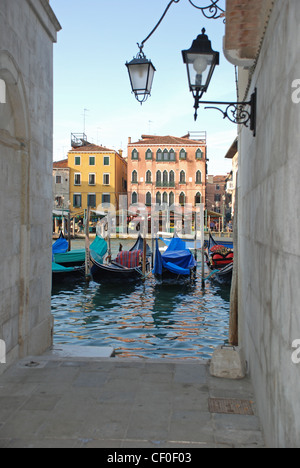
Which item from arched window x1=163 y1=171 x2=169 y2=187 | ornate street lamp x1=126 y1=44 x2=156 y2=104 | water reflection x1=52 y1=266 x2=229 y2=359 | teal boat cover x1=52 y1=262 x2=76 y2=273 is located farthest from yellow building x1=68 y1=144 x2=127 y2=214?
ornate street lamp x1=126 y1=44 x2=156 y2=104

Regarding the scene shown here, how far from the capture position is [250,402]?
3326 millimetres

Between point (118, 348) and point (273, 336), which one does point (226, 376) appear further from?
point (118, 348)

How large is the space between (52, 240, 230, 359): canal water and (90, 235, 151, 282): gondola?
0.93 feet

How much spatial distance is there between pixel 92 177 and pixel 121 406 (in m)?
34.6

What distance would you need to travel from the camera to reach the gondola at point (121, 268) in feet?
47.5

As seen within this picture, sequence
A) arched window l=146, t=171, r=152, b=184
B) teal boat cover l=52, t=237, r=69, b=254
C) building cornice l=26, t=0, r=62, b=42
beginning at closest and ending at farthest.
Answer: building cornice l=26, t=0, r=62, b=42 < teal boat cover l=52, t=237, r=69, b=254 < arched window l=146, t=171, r=152, b=184

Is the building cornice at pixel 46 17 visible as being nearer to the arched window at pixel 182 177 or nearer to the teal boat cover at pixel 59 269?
the teal boat cover at pixel 59 269

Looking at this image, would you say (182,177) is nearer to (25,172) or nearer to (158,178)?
(158,178)

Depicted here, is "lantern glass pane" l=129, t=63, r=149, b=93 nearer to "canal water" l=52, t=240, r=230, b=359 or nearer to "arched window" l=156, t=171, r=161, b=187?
"canal water" l=52, t=240, r=230, b=359

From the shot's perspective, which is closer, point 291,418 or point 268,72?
point 291,418

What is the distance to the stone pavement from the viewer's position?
8.90ft

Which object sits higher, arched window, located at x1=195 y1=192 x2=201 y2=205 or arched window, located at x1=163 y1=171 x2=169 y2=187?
arched window, located at x1=163 y1=171 x2=169 y2=187

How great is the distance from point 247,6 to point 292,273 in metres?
1.96
